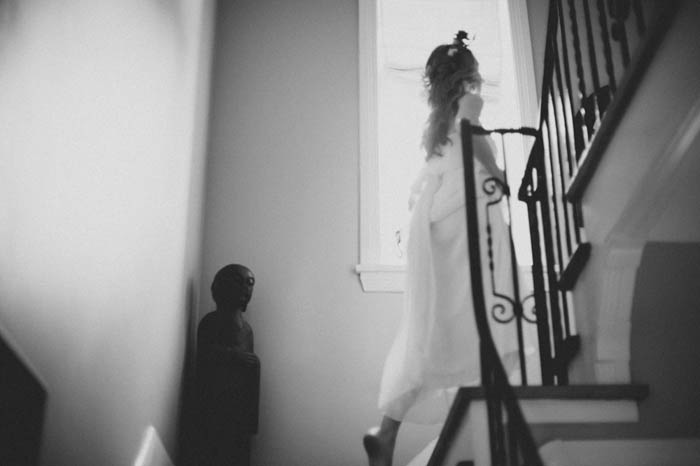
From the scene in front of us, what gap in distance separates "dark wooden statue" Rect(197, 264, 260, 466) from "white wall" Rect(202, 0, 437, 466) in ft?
1.64

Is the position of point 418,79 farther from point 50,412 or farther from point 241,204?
point 50,412

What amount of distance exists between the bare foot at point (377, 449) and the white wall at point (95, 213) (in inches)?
37.1

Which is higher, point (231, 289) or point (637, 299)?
point (231, 289)

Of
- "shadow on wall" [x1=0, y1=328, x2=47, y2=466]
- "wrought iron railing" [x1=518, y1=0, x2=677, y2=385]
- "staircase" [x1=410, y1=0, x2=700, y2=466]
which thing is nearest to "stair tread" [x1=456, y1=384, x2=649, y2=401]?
"staircase" [x1=410, y1=0, x2=700, y2=466]

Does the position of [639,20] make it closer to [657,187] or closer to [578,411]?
[657,187]

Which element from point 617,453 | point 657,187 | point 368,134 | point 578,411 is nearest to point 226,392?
point 578,411

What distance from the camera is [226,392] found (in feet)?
12.4

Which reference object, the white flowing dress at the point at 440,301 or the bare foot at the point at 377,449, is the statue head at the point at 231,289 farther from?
the bare foot at the point at 377,449

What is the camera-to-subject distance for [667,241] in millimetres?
2602

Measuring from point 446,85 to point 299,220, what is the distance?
1646 mm

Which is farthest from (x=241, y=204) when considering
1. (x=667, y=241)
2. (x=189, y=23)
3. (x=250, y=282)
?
(x=667, y=241)

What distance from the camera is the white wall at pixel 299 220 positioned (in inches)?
172

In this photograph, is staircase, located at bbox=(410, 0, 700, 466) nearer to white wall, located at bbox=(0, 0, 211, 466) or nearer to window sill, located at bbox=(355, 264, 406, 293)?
white wall, located at bbox=(0, 0, 211, 466)

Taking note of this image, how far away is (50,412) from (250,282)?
7.44 ft
